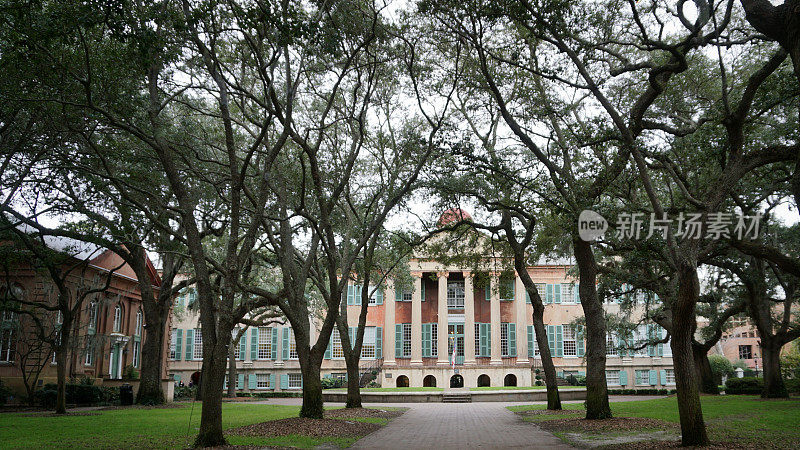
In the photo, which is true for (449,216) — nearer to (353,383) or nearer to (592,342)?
(592,342)

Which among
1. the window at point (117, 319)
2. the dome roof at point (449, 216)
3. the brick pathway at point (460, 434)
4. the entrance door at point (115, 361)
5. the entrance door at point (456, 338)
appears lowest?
the brick pathway at point (460, 434)

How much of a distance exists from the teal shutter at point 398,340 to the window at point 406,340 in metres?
0.25

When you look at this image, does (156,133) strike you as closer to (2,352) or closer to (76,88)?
(76,88)

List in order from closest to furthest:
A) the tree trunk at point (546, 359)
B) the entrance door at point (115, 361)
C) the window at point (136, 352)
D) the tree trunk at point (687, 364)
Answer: the tree trunk at point (687, 364) → the tree trunk at point (546, 359) → the entrance door at point (115, 361) → the window at point (136, 352)

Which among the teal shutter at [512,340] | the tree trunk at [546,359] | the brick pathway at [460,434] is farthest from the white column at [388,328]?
the brick pathway at [460,434]

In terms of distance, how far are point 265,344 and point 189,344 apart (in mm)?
5716

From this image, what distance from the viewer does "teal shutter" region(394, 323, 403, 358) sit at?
40.3 meters

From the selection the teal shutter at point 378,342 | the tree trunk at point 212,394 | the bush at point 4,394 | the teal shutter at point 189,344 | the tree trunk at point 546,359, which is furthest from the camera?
the teal shutter at point 189,344

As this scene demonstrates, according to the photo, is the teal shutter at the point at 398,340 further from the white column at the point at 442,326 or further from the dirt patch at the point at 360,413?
the dirt patch at the point at 360,413

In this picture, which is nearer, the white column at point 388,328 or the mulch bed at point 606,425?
the mulch bed at point 606,425

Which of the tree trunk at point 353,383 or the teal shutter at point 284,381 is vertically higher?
the tree trunk at point 353,383

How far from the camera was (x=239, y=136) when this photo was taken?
53.7 feet

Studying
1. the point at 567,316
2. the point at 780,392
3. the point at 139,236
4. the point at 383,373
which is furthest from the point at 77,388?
the point at 567,316

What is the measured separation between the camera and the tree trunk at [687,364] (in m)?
9.03
